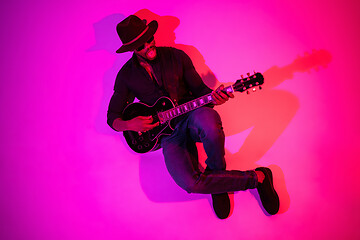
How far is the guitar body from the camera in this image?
1.94 metres

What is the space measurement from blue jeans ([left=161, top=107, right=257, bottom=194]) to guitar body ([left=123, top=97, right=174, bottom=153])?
0.11 m

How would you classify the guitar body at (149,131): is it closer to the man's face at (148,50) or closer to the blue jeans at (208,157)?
the blue jeans at (208,157)

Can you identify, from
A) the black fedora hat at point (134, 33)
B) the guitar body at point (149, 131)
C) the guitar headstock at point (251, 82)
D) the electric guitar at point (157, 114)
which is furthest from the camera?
the guitar body at point (149, 131)

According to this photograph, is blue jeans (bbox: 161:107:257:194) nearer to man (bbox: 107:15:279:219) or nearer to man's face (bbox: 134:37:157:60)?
man (bbox: 107:15:279:219)

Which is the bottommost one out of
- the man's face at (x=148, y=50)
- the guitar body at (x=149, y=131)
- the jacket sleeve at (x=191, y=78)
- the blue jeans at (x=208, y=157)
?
the blue jeans at (x=208, y=157)

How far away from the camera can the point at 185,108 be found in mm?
1848

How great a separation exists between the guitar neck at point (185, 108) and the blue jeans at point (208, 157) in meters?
0.05

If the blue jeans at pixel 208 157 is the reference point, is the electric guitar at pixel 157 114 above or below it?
Result: above

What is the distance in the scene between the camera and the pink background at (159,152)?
6.43 feet

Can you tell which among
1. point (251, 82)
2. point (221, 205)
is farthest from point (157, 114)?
point (221, 205)

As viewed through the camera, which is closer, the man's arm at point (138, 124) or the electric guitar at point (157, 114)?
the electric guitar at point (157, 114)

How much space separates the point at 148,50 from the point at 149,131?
651mm

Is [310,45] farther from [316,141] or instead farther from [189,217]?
[189,217]

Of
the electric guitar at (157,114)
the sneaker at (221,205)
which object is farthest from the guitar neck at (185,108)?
the sneaker at (221,205)
